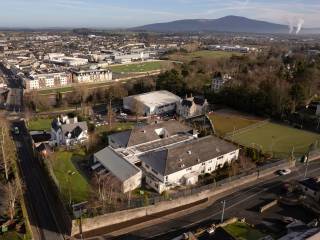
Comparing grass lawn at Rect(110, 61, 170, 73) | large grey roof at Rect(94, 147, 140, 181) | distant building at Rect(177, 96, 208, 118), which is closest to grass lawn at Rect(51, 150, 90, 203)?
large grey roof at Rect(94, 147, 140, 181)

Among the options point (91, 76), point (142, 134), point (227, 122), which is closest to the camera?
point (142, 134)

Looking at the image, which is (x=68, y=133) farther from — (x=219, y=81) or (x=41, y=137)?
(x=219, y=81)

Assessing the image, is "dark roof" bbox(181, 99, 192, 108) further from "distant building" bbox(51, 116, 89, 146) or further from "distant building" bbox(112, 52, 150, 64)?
"distant building" bbox(112, 52, 150, 64)

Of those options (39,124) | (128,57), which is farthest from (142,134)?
(128,57)

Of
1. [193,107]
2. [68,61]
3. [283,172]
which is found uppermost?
[193,107]

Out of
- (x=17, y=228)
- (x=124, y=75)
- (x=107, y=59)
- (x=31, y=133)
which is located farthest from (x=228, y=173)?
(x=107, y=59)

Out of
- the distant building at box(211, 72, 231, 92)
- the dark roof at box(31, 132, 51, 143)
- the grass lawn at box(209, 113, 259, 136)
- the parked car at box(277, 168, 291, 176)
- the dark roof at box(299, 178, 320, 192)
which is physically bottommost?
the dark roof at box(31, 132, 51, 143)

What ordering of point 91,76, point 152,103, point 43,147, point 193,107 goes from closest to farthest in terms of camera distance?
point 43,147 → point 193,107 → point 152,103 → point 91,76

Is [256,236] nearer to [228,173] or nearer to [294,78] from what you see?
[228,173]
